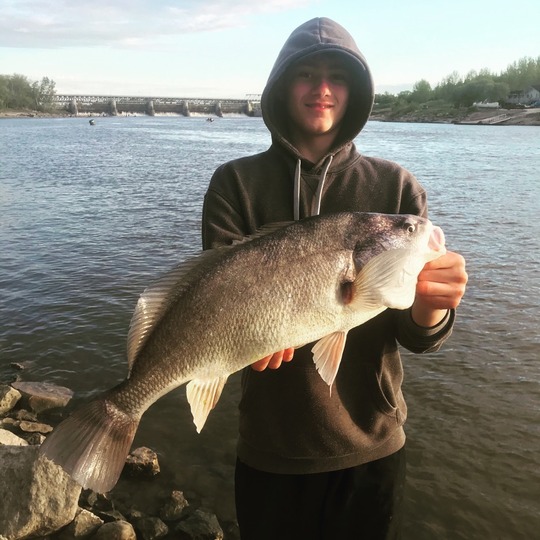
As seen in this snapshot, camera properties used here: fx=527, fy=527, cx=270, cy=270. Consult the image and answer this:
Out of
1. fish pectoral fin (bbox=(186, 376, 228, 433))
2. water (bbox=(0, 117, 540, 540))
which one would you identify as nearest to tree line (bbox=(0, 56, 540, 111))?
water (bbox=(0, 117, 540, 540))

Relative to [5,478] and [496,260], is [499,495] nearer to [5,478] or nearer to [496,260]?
[5,478]

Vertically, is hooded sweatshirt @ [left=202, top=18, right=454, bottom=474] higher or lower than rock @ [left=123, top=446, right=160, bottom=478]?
higher

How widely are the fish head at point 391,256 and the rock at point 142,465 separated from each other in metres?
4.38

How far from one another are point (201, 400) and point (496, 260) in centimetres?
1209

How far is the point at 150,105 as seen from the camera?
5817 inches

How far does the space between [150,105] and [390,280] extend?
512 feet

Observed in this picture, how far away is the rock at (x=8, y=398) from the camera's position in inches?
292

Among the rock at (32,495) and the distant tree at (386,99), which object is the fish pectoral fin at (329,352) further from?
the distant tree at (386,99)

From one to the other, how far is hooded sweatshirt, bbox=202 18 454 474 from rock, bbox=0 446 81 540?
2.41 meters

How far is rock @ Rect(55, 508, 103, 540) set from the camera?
15.7 feet

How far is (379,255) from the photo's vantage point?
276cm

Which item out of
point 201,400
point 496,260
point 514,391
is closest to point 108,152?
point 496,260

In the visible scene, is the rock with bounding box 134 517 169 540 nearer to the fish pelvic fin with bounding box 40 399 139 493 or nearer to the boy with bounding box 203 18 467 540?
the boy with bounding box 203 18 467 540

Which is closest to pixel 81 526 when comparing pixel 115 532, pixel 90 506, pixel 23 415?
pixel 115 532
